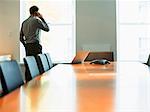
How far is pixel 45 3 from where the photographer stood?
6.93 m

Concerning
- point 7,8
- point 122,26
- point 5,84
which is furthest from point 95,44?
point 5,84

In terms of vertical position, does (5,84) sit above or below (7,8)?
below

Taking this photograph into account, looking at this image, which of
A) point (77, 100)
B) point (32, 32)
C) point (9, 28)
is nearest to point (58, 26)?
point (9, 28)

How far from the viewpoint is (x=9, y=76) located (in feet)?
6.14

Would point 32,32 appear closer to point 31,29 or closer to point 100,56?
point 31,29

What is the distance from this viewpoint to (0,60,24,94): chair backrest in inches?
69.0

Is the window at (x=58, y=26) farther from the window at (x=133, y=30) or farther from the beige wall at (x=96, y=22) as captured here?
the window at (x=133, y=30)

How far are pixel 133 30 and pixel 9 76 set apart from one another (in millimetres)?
5296

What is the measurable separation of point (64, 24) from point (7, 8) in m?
1.35

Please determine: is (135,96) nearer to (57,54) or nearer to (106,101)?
(106,101)

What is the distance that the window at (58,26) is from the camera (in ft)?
22.7

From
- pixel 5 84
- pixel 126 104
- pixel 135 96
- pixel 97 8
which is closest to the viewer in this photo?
pixel 126 104

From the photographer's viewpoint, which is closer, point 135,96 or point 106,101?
point 106,101

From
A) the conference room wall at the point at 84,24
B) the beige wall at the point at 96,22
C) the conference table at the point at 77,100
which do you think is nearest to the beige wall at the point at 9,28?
the conference room wall at the point at 84,24
